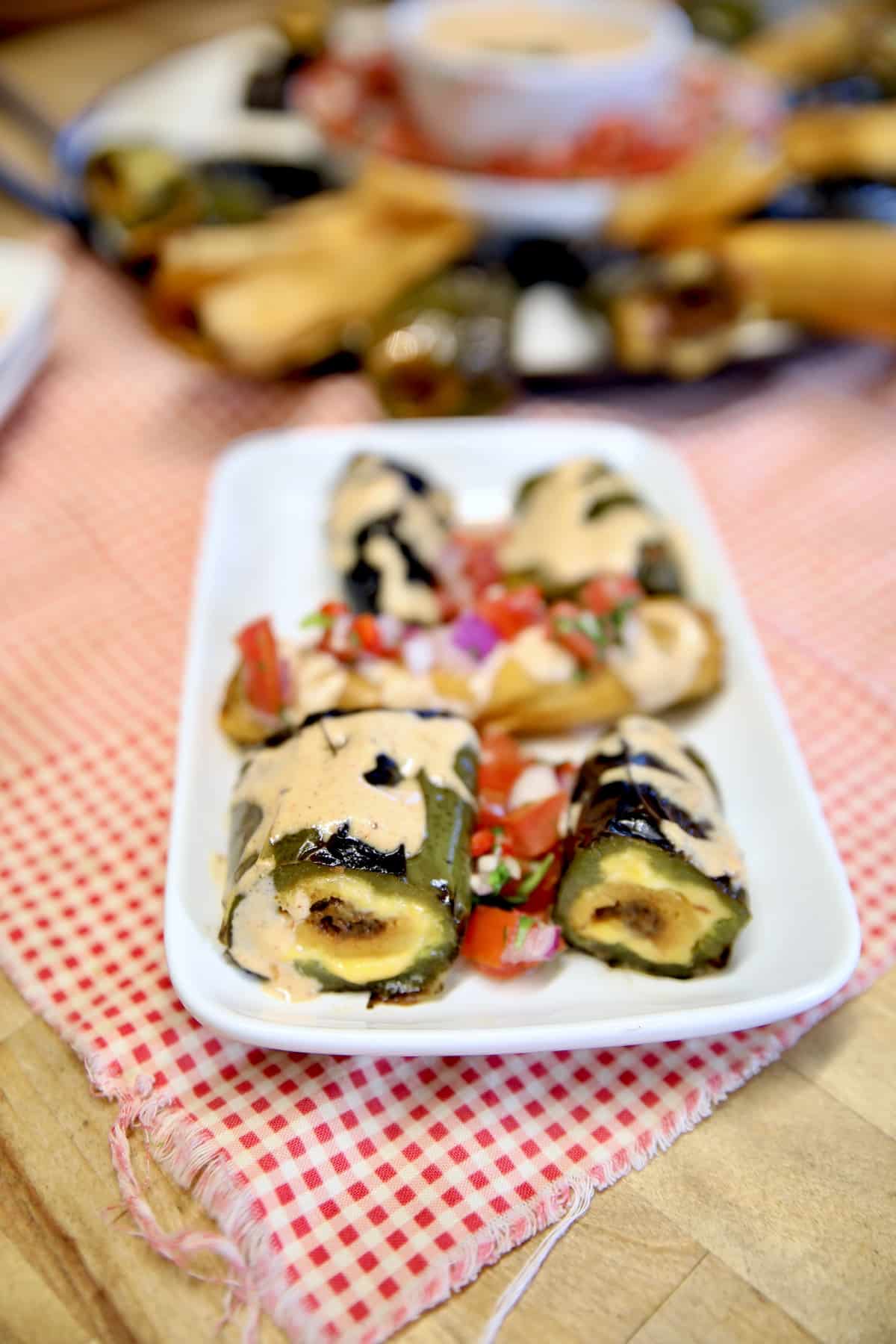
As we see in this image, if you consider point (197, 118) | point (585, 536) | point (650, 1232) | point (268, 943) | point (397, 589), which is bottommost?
point (650, 1232)

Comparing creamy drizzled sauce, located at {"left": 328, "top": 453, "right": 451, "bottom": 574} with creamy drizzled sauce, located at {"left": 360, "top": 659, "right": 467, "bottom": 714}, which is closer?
creamy drizzled sauce, located at {"left": 360, "top": 659, "right": 467, "bottom": 714}

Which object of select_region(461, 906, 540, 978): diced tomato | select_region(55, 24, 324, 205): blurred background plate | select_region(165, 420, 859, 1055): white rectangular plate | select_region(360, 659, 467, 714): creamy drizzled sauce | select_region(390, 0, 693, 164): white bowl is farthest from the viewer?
select_region(55, 24, 324, 205): blurred background plate

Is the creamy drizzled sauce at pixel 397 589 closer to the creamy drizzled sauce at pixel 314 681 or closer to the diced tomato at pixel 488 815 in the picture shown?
the creamy drizzled sauce at pixel 314 681

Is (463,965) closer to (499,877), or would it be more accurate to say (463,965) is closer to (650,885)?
(499,877)

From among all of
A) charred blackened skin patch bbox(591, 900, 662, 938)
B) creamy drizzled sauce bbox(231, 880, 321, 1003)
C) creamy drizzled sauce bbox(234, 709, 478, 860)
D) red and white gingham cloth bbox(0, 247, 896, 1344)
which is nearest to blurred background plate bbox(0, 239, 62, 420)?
red and white gingham cloth bbox(0, 247, 896, 1344)

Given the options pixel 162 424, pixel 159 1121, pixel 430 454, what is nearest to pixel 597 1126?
pixel 159 1121

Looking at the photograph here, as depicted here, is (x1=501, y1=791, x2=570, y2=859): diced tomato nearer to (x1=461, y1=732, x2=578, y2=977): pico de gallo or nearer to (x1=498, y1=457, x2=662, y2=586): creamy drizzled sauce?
(x1=461, y1=732, x2=578, y2=977): pico de gallo

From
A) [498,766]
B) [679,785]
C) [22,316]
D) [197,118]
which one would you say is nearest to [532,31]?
[197,118]

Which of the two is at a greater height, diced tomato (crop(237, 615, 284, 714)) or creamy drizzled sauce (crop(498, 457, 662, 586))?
diced tomato (crop(237, 615, 284, 714))
